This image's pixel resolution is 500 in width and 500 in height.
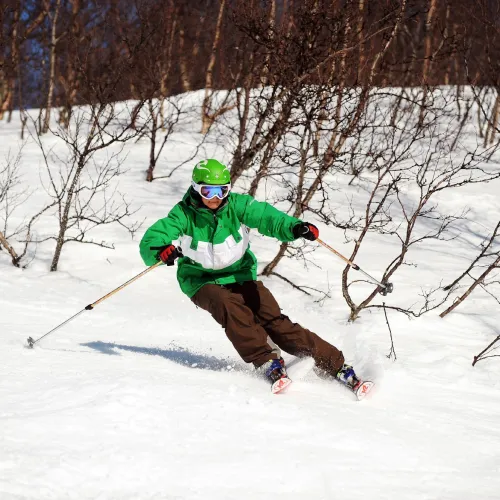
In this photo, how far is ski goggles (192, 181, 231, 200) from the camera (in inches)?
170

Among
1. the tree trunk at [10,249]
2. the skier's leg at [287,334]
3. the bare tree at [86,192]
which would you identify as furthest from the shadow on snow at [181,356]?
the tree trunk at [10,249]

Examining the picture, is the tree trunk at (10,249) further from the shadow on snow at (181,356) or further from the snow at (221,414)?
the shadow on snow at (181,356)

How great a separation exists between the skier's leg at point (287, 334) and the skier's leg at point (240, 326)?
5.6 inches

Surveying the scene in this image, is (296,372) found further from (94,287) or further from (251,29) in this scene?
(251,29)

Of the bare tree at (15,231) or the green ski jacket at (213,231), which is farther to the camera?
the bare tree at (15,231)

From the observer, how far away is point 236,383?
4.23 meters

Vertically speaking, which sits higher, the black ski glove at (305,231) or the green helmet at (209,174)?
the green helmet at (209,174)

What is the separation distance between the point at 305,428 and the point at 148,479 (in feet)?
3.35

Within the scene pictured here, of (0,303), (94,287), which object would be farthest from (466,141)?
(0,303)

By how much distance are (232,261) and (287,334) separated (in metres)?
0.64

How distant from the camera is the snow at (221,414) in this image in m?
2.86

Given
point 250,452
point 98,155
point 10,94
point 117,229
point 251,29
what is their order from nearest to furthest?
1. point 250,452
2. point 251,29
3. point 117,229
4. point 98,155
5. point 10,94

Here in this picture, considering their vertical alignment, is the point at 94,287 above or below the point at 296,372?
below

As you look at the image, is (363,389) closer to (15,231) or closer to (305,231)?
(305,231)
